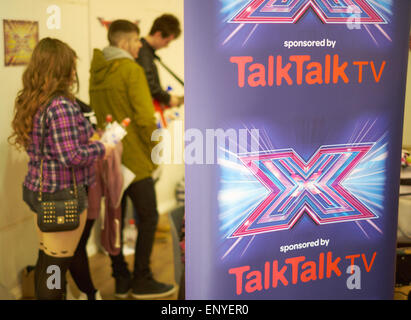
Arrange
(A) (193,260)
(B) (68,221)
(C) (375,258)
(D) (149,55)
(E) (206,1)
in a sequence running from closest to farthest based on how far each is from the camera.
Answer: (E) (206,1)
(A) (193,260)
(C) (375,258)
(B) (68,221)
(D) (149,55)

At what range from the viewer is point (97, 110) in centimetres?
288

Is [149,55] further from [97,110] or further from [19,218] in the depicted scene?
[19,218]

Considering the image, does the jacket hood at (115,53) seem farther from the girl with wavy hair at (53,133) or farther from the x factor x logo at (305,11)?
the x factor x logo at (305,11)

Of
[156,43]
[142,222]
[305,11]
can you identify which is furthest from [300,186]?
[156,43]

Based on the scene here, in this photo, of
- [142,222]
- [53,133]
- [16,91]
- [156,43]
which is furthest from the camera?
[156,43]

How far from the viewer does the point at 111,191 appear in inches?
107

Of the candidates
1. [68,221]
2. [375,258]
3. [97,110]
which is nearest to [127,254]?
[97,110]

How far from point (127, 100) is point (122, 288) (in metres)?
1.13

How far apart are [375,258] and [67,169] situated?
1305 mm

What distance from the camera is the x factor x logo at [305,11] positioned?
1.45m

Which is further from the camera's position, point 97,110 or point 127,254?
point 127,254

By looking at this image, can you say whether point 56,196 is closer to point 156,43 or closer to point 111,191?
point 111,191

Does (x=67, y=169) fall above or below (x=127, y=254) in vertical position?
above

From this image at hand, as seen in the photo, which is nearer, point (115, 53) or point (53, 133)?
point (53, 133)
